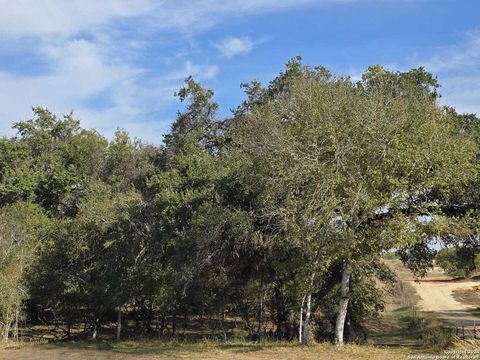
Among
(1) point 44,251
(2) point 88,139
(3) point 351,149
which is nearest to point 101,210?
(1) point 44,251

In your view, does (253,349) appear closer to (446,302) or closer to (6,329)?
(6,329)

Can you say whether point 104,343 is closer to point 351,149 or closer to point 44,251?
point 44,251

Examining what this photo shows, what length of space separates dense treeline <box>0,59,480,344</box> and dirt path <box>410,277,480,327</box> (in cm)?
1591

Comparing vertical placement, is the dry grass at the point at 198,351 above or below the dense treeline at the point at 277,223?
below

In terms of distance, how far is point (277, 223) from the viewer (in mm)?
19734

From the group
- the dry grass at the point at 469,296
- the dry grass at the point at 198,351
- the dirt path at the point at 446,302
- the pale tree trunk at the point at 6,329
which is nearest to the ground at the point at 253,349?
the dry grass at the point at 198,351

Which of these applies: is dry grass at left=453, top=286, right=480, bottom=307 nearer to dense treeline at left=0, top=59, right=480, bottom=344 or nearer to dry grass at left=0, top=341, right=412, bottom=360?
dense treeline at left=0, top=59, right=480, bottom=344

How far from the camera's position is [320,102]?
64.4ft

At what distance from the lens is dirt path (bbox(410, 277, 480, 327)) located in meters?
42.5

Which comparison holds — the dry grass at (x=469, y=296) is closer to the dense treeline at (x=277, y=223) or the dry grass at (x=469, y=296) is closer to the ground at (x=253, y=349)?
the ground at (x=253, y=349)

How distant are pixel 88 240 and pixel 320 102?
1534 cm

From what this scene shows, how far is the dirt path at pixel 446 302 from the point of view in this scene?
1672 inches

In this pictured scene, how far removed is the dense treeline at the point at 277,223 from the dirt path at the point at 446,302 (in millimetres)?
15906

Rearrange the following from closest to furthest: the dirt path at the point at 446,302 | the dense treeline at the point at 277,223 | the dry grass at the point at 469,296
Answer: the dense treeline at the point at 277,223 < the dirt path at the point at 446,302 < the dry grass at the point at 469,296
